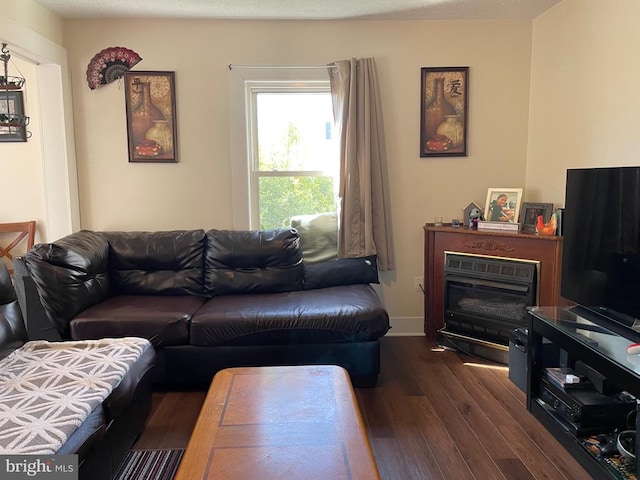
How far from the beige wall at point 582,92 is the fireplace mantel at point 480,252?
1.46 ft

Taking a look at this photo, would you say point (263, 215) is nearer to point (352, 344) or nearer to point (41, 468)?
point (352, 344)

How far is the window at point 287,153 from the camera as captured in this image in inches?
144

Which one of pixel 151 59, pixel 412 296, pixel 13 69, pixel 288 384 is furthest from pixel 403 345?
pixel 13 69

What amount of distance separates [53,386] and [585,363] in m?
2.21

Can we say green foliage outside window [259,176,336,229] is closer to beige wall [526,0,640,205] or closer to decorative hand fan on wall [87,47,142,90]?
decorative hand fan on wall [87,47,142,90]

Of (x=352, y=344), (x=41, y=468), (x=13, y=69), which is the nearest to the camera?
(x=41, y=468)

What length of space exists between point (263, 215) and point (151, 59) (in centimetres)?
142

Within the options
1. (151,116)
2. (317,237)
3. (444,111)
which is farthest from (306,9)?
(317,237)

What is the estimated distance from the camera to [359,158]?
3521 mm

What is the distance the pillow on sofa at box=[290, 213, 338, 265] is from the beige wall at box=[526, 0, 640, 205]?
1547 mm

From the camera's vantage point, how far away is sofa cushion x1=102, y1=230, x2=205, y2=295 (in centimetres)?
323

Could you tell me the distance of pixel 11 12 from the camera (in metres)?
2.87

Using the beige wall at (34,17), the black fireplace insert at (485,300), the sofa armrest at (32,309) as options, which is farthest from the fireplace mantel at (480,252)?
the beige wall at (34,17)

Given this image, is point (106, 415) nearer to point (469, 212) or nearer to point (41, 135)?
point (41, 135)
